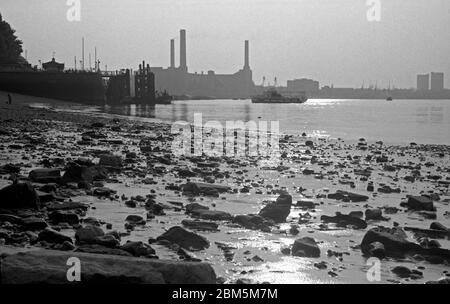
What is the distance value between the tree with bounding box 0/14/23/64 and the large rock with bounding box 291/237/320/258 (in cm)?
9645

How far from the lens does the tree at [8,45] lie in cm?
9400

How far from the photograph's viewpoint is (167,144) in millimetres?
21250

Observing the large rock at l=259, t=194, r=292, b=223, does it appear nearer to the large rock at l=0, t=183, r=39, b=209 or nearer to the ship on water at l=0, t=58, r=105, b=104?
the large rock at l=0, t=183, r=39, b=209

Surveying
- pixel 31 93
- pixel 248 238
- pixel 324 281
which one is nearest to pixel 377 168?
pixel 248 238

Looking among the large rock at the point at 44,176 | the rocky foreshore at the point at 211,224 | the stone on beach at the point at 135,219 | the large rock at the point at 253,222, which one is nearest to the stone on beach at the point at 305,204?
the rocky foreshore at the point at 211,224

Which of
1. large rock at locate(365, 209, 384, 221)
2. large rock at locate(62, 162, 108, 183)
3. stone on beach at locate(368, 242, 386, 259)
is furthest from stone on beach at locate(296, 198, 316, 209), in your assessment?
large rock at locate(62, 162, 108, 183)

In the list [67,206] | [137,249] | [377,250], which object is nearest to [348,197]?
[377,250]

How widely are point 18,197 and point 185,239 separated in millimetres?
2638

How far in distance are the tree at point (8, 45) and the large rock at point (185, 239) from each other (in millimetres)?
95676

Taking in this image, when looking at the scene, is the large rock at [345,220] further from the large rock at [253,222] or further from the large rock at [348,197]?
the large rock at [348,197]

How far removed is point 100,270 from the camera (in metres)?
4.51
